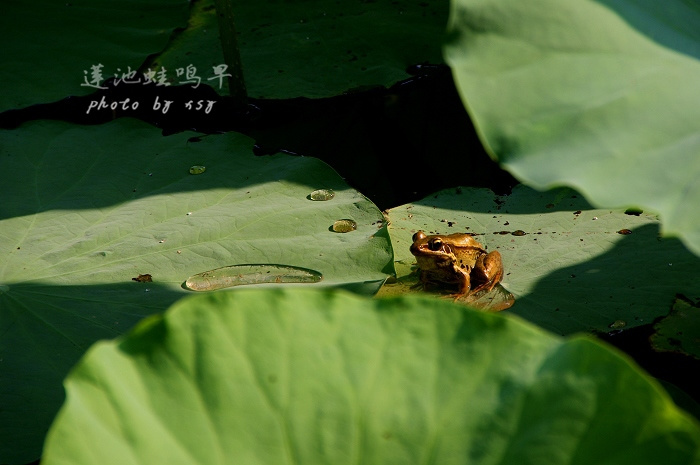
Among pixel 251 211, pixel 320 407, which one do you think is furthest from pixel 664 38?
pixel 251 211

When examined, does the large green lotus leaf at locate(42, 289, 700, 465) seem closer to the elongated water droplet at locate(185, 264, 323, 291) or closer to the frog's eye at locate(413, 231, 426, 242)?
the elongated water droplet at locate(185, 264, 323, 291)

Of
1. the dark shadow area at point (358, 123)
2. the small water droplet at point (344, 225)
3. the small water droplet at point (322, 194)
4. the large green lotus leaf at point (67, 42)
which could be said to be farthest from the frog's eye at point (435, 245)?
the large green lotus leaf at point (67, 42)

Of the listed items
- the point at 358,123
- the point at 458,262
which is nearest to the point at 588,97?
the point at 458,262

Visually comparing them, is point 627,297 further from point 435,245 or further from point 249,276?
point 249,276

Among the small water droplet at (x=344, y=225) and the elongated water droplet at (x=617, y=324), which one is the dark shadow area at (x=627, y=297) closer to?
the elongated water droplet at (x=617, y=324)

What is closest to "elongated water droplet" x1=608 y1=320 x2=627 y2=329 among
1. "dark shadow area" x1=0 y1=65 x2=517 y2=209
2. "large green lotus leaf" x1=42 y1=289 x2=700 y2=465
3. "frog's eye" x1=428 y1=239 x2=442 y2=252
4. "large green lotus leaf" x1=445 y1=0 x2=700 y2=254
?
"frog's eye" x1=428 y1=239 x2=442 y2=252

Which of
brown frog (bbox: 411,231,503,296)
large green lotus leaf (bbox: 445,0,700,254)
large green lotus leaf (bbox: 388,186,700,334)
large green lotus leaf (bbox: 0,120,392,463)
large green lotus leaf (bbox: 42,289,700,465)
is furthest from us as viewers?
brown frog (bbox: 411,231,503,296)
